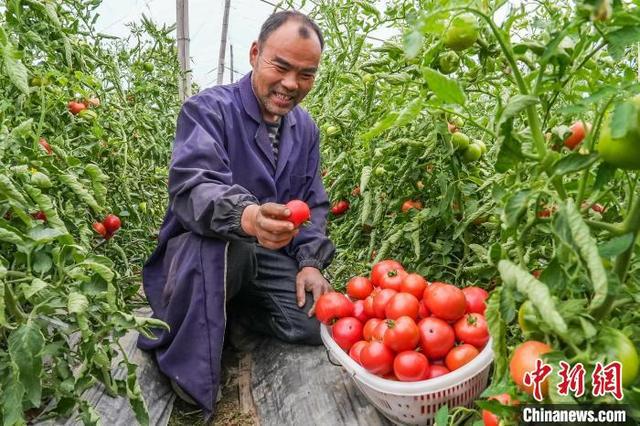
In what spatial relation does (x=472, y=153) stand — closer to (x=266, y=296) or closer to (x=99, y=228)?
(x=266, y=296)

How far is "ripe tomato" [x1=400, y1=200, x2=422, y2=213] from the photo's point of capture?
1728 millimetres

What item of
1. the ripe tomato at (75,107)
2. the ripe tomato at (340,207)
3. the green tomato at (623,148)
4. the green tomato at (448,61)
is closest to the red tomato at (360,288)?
the green tomato at (448,61)

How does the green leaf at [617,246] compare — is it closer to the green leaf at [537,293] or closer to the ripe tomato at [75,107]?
the green leaf at [537,293]

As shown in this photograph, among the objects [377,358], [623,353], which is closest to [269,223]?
[377,358]

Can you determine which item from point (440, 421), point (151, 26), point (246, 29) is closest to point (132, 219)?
point (151, 26)

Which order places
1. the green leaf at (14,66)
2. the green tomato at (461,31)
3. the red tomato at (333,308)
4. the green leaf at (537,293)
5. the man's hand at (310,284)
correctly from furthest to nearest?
1. the man's hand at (310,284)
2. the red tomato at (333,308)
3. the green leaf at (14,66)
4. the green tomato at (461,31)
5. the green leaf at (537,293)

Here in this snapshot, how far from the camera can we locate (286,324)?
1.97 metres

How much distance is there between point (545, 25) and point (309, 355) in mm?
1269

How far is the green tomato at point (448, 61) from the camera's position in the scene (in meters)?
1.23

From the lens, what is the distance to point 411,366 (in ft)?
4.22

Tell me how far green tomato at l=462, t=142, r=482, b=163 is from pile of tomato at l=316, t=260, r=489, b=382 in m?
0.33

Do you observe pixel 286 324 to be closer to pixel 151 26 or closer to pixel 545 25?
pixel 545 25

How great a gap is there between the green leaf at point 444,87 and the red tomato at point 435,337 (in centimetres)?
68

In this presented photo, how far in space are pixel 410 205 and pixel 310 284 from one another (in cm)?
48
